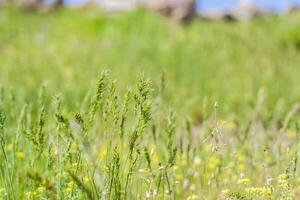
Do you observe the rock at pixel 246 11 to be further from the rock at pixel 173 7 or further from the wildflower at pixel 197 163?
the wildflower at pixel 197 163

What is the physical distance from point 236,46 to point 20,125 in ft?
29.4

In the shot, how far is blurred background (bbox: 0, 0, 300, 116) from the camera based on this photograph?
29.4 ft

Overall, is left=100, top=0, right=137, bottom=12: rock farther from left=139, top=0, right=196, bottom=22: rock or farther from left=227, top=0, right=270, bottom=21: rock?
left=227, top=0, right=270, bottom=21: rock

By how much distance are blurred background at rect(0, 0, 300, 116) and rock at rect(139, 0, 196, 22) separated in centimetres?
3

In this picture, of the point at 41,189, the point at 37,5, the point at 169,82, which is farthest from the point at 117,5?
the point at 41,189

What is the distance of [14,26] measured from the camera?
1686cm

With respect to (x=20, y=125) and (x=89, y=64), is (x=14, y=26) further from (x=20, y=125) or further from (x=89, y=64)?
(x=20, y=125)

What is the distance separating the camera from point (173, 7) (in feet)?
55.1

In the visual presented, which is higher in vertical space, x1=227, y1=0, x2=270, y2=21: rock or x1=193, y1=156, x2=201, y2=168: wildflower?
x1=227, y1=0, x2=270, y2=21: rock

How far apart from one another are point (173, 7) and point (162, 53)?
19.4ft

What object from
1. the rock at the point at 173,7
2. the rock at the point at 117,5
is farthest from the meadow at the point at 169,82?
the rock at the point at 173,7

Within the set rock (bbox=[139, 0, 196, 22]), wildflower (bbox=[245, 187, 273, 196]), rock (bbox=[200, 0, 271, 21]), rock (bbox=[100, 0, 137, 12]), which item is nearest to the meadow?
wildflower (bbox=[245, 187, 273, 196])

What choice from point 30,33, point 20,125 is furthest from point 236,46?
point 20,125

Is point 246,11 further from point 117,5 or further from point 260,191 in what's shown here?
point 260,191
